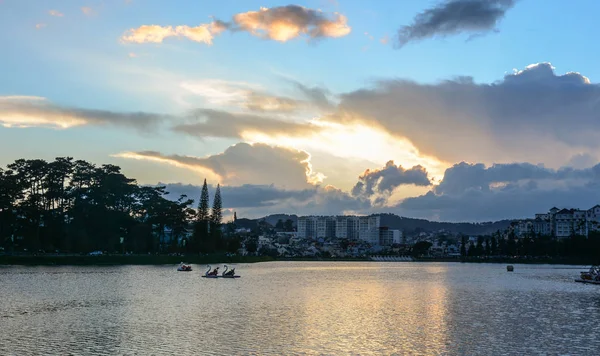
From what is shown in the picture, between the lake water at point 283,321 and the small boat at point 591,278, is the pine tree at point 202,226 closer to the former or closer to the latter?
the lake water at point 283,321

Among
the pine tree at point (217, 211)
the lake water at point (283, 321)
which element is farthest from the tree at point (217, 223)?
the lake water at point (283, 321)

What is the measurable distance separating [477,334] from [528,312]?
14.6 m

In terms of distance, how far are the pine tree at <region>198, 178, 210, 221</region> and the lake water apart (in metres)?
93.5

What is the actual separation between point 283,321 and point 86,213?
320 ft

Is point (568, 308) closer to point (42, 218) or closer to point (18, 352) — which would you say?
point (18, 352)

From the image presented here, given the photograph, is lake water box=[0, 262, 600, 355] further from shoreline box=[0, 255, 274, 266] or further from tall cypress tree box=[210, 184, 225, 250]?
tall cypress tree box=[210, 184, 225, 250]

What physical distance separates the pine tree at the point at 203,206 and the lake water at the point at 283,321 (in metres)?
93.5

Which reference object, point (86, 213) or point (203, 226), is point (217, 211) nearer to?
point (203, 226)

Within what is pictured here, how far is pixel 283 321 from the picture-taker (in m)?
42.4

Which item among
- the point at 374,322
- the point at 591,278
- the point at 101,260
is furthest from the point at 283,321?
the point at 101,260

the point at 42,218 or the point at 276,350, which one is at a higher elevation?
the point at 42,218

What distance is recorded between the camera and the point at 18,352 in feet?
96.3

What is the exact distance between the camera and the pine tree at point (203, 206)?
163m

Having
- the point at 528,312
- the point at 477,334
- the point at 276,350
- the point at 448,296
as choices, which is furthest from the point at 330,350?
the point at 448,296
